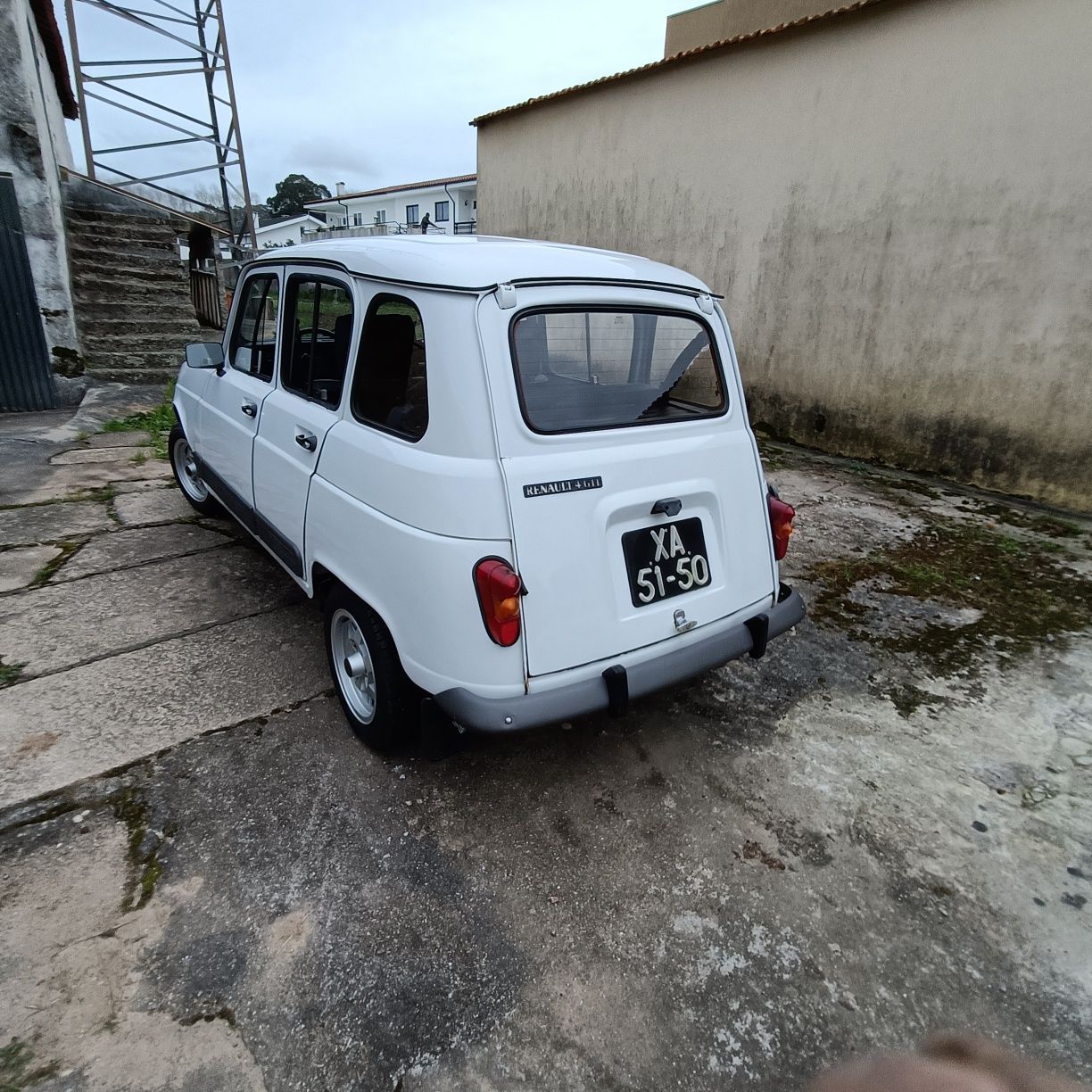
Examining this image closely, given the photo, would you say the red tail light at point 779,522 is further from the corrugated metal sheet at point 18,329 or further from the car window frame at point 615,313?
the corrugated metal sheet at point 18,329

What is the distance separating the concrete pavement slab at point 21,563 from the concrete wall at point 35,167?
466 centimetres

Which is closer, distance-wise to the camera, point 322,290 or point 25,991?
point 25,991

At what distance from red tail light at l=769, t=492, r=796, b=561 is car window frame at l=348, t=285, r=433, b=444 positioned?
158cm

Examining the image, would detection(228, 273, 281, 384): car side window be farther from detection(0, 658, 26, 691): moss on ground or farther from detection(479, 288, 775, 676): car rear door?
detection(0, 658, 26, 691): moss on ground

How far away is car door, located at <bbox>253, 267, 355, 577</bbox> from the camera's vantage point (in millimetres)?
2738

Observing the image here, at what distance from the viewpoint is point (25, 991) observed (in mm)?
1787

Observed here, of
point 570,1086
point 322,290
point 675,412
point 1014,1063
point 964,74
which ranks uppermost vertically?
point 964,74

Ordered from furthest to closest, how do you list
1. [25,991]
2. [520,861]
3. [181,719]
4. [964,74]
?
1. [964,74]
2. [181,719]
3. [520,861]
4. [25,991]

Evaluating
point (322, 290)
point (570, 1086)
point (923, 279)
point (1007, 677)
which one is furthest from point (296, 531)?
point (923, 279)

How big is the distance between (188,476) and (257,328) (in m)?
1.85

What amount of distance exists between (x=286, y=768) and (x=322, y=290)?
2009mm

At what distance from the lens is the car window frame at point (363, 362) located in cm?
229

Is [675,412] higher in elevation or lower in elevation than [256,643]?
higher

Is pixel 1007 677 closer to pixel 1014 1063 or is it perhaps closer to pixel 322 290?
pixel 1014 1063
